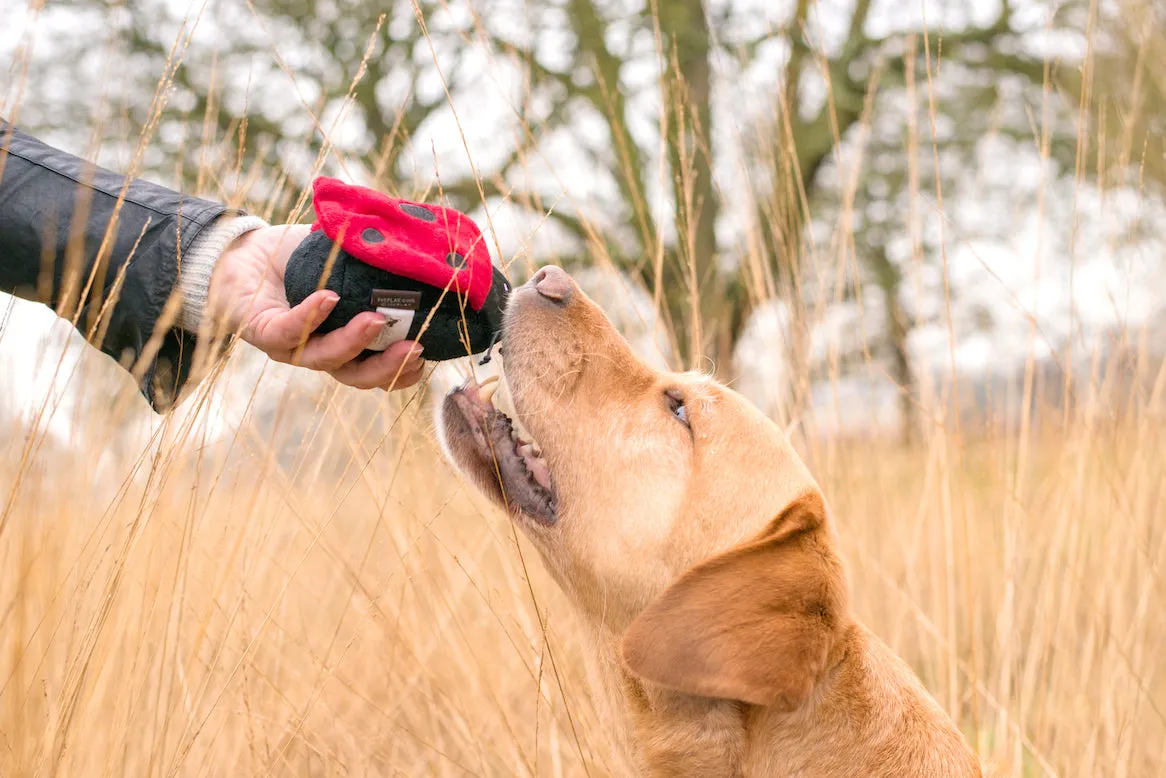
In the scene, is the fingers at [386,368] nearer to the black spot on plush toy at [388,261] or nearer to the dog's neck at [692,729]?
the black spot on plush toy at [388,261]

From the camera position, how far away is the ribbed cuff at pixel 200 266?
2.00 meters

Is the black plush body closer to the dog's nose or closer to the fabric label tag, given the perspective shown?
the fabric label tag

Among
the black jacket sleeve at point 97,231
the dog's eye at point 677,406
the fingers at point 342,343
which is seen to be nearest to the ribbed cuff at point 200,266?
the black jacket sleeve at point 97,231

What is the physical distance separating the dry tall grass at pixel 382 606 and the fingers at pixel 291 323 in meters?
0.24

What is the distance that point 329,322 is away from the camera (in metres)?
1.96

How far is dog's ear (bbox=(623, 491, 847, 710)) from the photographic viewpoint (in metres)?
1.77

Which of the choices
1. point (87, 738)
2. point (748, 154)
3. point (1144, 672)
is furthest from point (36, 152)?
point (1144, 672)

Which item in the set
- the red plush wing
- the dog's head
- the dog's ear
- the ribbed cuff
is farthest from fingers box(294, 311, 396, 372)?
the dog's ear

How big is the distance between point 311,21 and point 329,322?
919cm

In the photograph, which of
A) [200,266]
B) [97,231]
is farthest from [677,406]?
[97,231]

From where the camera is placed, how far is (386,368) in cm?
206

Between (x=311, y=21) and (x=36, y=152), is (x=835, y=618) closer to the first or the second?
(x=36, y=152)

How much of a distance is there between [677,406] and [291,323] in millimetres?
994

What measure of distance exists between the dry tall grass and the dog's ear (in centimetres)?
32
